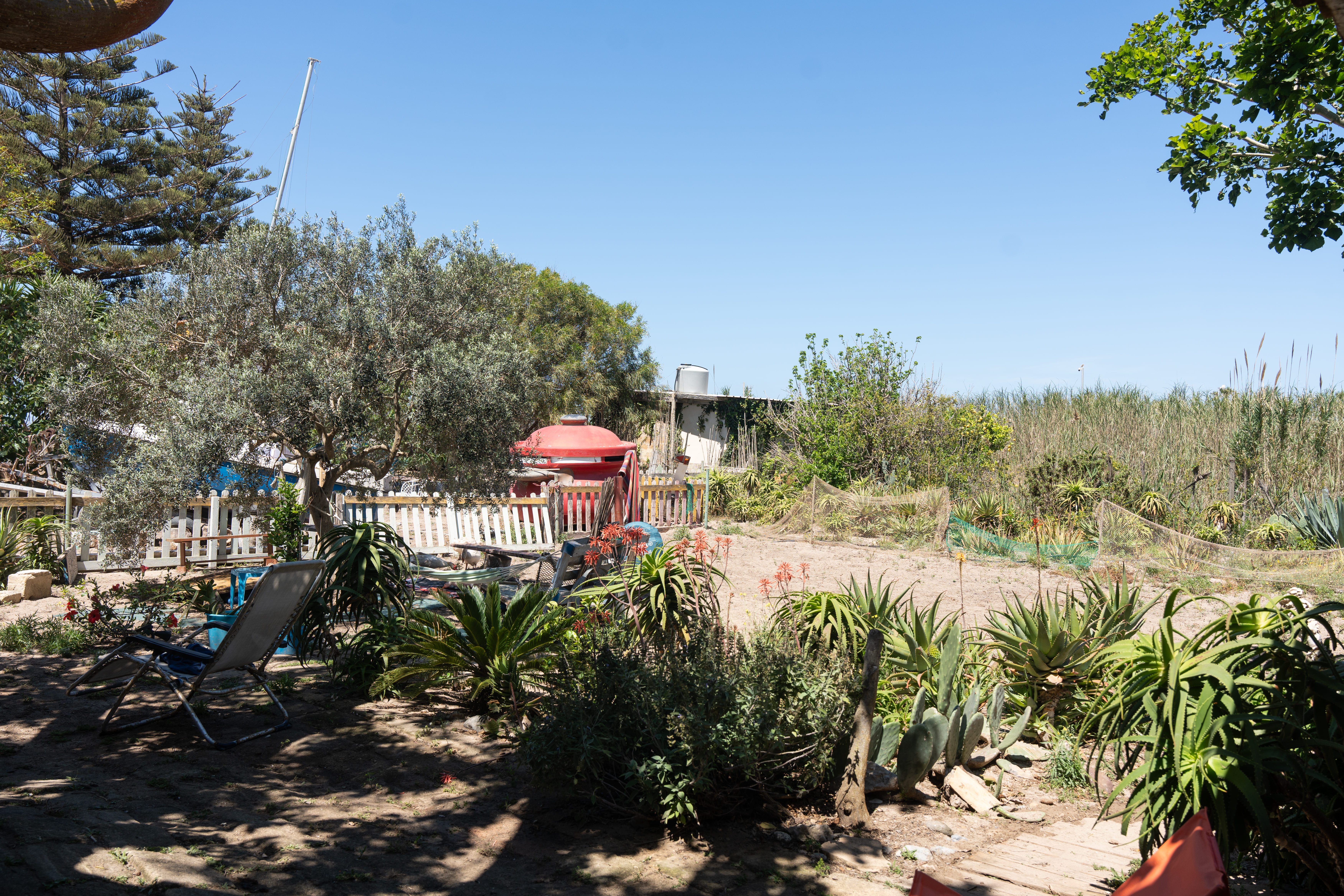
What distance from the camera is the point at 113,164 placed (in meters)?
25.5

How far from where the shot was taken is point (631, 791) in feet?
12.5

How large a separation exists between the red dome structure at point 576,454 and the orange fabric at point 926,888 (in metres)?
12.3

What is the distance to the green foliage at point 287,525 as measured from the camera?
8344mm

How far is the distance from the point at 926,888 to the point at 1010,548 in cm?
1062

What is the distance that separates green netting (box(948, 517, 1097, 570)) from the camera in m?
11.2

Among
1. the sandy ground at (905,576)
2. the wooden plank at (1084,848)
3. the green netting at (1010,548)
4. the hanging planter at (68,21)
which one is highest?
the hanging planter at (68,21)

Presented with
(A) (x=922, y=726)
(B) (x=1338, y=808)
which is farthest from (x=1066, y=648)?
(B) (x=1338, y=808)

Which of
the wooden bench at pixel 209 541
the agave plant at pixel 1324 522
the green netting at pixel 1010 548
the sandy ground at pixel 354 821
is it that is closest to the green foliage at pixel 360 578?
the sandy ground at pixel 354 821

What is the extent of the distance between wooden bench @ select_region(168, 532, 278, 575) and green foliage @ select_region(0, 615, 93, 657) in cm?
225

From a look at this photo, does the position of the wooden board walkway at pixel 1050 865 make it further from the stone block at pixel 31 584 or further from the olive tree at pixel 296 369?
the stone block at pixel 31 584

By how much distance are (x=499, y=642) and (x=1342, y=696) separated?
4.04 meters

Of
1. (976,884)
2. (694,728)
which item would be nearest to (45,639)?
(694,728)

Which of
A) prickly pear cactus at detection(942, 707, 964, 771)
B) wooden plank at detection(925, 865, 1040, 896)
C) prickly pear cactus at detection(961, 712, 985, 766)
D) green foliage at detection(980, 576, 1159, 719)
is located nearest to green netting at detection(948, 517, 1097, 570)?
green foliage at detection(980, 576, 1159, 719)

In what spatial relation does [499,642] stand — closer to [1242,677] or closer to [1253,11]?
[1242,677]
